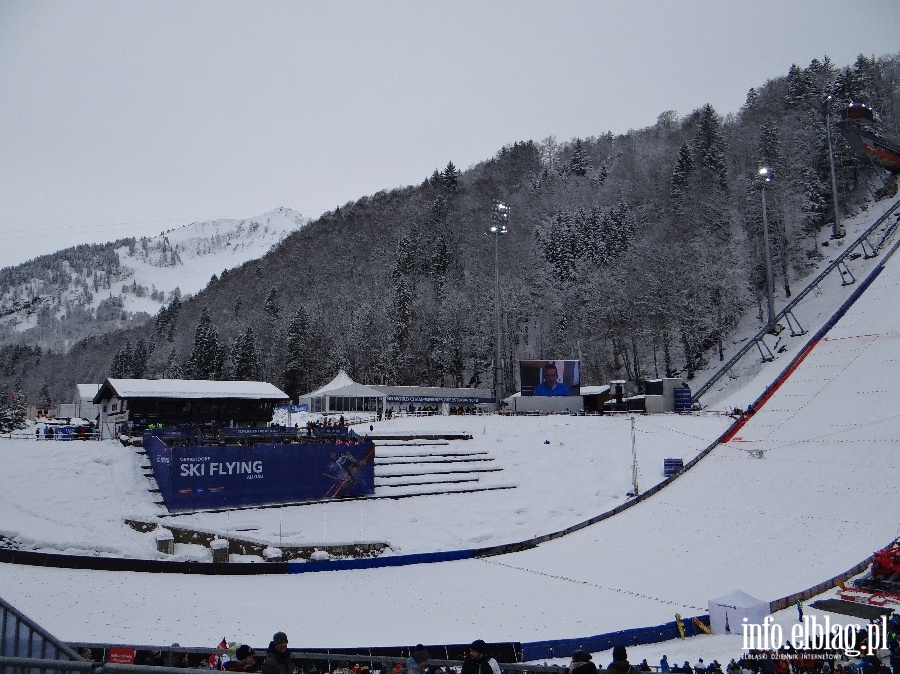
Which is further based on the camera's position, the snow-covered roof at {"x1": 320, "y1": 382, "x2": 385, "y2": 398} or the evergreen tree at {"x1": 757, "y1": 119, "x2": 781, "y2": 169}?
the evergreen tree at {"x1": 757, "y1": 119, "x2": 781, "y2": 169}

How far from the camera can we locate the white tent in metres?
13.4

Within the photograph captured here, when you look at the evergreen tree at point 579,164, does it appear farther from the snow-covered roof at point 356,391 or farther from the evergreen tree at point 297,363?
the snow-covered roof at point 356,391

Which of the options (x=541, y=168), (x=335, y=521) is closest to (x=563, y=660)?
(x=335, y=521)

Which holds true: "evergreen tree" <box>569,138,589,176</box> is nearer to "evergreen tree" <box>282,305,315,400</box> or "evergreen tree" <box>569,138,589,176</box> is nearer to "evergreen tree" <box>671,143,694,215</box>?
"evergreen tree" <box>671,143,694,215</box>

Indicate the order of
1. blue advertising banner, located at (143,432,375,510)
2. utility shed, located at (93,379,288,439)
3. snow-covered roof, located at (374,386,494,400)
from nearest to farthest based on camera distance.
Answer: blue advertising banner, located at (143,432,375,510) → utility shed, located at (93,379,288,439) → snow-covered roof, located at (374,386,494,400)

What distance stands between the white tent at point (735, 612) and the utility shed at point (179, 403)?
24.1m

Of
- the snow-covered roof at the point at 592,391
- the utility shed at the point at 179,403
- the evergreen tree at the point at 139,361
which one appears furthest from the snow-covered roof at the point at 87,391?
the snow-covered roof at the point at 592,391

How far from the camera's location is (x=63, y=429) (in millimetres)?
29250

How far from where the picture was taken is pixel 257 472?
2544 cm

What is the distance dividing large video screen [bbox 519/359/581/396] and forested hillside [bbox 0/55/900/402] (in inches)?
765

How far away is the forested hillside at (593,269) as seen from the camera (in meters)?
60.3

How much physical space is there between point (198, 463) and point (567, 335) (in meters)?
52.0

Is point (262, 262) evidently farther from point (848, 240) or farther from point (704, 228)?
point (848, 240)

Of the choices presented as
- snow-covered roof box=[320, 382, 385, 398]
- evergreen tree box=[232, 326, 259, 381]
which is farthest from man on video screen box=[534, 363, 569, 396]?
evergreen tree box=[232, 326, 259, 381]
